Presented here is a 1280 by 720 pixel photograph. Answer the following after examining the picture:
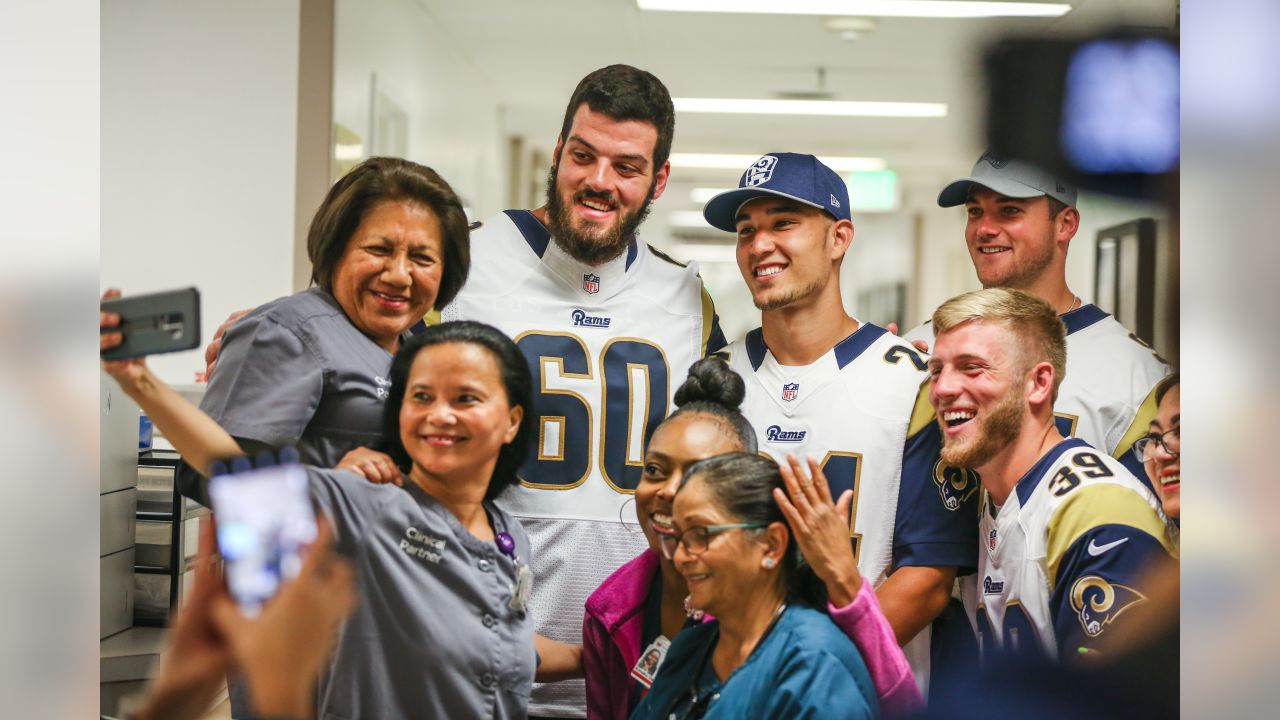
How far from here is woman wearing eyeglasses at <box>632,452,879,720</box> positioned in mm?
1888

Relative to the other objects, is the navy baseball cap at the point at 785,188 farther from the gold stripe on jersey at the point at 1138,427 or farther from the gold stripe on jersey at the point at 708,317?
the gold stripe on jersey at the point at 1138,427

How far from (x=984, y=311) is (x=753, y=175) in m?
0.54

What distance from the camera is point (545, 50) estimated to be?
247cm

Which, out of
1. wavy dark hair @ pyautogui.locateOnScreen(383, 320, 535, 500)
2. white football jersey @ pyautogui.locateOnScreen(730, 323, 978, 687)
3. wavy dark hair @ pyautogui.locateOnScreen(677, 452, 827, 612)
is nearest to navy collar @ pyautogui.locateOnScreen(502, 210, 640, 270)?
wavy dark hair @ pyautogui.locateOnScreen(383, 320, 535, 500)

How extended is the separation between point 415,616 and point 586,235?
82 centimetres

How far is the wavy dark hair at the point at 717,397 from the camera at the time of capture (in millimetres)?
2092

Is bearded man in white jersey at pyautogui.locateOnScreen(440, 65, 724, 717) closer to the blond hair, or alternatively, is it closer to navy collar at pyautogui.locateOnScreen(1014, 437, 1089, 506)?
the blond hair

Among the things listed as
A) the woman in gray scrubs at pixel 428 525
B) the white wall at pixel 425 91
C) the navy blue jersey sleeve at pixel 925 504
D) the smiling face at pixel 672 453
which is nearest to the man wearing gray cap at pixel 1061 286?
the navy blue jersey sleeve at pixel 925 504

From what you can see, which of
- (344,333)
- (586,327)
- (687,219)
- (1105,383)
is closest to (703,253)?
(687,219)

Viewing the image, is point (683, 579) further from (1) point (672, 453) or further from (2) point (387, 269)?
(2) point (387, 269)

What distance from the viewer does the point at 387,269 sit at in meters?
2.05
